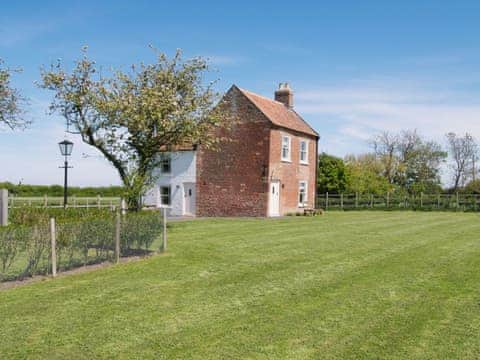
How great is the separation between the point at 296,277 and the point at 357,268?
1.81m

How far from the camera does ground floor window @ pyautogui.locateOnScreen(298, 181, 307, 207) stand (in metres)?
34.2

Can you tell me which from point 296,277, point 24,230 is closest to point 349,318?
point 296,277

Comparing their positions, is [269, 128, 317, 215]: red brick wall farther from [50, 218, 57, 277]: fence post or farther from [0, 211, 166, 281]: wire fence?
[50, 218, 57, 277]: fence post

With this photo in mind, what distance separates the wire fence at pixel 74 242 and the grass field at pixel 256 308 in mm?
535

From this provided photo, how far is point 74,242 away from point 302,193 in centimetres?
2536

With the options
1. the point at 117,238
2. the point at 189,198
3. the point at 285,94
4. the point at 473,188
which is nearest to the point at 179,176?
the point at 189,198

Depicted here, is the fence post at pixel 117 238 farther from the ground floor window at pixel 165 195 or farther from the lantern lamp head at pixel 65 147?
the ground floor window at pixel 165 195

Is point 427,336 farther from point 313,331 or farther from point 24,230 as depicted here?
point 24,230

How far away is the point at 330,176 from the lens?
138 ft

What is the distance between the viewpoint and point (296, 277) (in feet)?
→ 32.8

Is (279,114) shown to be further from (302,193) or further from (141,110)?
(141,110)

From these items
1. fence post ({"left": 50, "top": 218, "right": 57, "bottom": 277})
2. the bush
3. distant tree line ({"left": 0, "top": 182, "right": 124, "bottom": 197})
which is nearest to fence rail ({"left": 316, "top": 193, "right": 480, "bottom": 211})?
distant tree line ({"left": 0, "top": 182, "right": 124, "bottom": 197})

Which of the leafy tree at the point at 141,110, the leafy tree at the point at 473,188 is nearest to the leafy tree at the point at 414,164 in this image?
the leafy tree at the point at 473,188

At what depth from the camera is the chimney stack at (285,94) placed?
3591 centimetres
